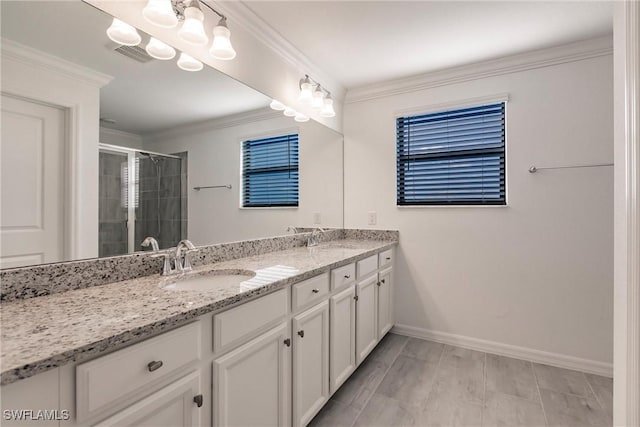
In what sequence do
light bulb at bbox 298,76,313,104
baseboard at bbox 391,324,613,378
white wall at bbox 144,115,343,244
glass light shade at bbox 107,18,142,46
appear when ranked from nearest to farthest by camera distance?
glass light shade at bbox 107,18,142,46 → white wall at bbox 144,115,343,244 → baseboard at bbox 391,324,613,378 → light bulb at bbox 298,76,313,104

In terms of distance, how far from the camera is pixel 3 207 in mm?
954

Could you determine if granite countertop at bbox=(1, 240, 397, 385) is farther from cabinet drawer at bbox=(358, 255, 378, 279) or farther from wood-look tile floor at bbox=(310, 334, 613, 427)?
wood-look tile floor at bbox=(310, 334, 613, 427)

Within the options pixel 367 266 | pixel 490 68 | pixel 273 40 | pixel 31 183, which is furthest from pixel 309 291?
pixel 490 68

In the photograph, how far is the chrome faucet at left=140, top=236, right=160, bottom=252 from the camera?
139 centimetres

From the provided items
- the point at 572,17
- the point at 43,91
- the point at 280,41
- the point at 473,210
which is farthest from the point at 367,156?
the point at 43,91

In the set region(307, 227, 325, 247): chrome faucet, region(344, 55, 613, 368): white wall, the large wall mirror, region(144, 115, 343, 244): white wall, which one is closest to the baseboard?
region(344, 55, 613, 368): white wall

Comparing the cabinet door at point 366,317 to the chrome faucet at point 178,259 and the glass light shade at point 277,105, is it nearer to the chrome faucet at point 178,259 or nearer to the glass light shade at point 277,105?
the chrome faucet at point 178,259

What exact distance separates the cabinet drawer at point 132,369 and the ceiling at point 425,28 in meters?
1.80

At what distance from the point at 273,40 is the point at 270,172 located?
90cm

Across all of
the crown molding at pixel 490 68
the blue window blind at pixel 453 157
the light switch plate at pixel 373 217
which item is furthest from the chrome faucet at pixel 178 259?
the crown molding at pixel 490 68

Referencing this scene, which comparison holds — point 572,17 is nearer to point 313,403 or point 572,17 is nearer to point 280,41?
point 280,41

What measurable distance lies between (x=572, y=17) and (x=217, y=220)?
250 cm

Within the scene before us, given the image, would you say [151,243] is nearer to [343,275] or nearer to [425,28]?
[343,275]

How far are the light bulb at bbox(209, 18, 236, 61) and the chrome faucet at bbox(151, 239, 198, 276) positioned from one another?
0.97 m
